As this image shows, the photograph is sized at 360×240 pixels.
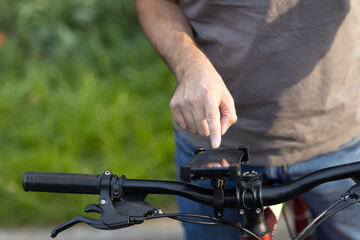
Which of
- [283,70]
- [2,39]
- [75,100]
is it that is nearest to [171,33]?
[283,70]

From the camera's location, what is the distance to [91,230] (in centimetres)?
→ 339

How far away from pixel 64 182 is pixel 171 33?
25.1 inches

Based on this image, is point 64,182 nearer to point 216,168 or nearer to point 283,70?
point 216,168

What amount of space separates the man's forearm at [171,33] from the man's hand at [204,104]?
0.09 meters

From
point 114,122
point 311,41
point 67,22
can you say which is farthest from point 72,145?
point 311,41

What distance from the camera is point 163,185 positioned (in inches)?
49.4

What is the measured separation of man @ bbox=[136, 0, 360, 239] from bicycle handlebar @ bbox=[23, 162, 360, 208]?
1.25ft

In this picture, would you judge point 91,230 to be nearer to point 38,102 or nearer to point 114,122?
point 114,122

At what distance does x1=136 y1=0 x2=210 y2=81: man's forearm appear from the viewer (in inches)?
57.5

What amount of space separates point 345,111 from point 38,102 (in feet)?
9.80

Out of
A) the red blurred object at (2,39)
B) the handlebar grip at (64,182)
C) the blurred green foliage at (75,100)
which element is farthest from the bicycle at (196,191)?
the red blurred object at (2,39)

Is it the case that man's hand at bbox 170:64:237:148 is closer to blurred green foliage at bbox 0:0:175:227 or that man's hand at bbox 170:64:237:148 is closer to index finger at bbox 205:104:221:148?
index finger at bbox 205:104:221:148

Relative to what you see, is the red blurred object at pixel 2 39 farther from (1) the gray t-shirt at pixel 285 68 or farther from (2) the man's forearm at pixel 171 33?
(1) the gray t-shirt at pixel 285 68

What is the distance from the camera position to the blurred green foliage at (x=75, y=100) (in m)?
3.54
